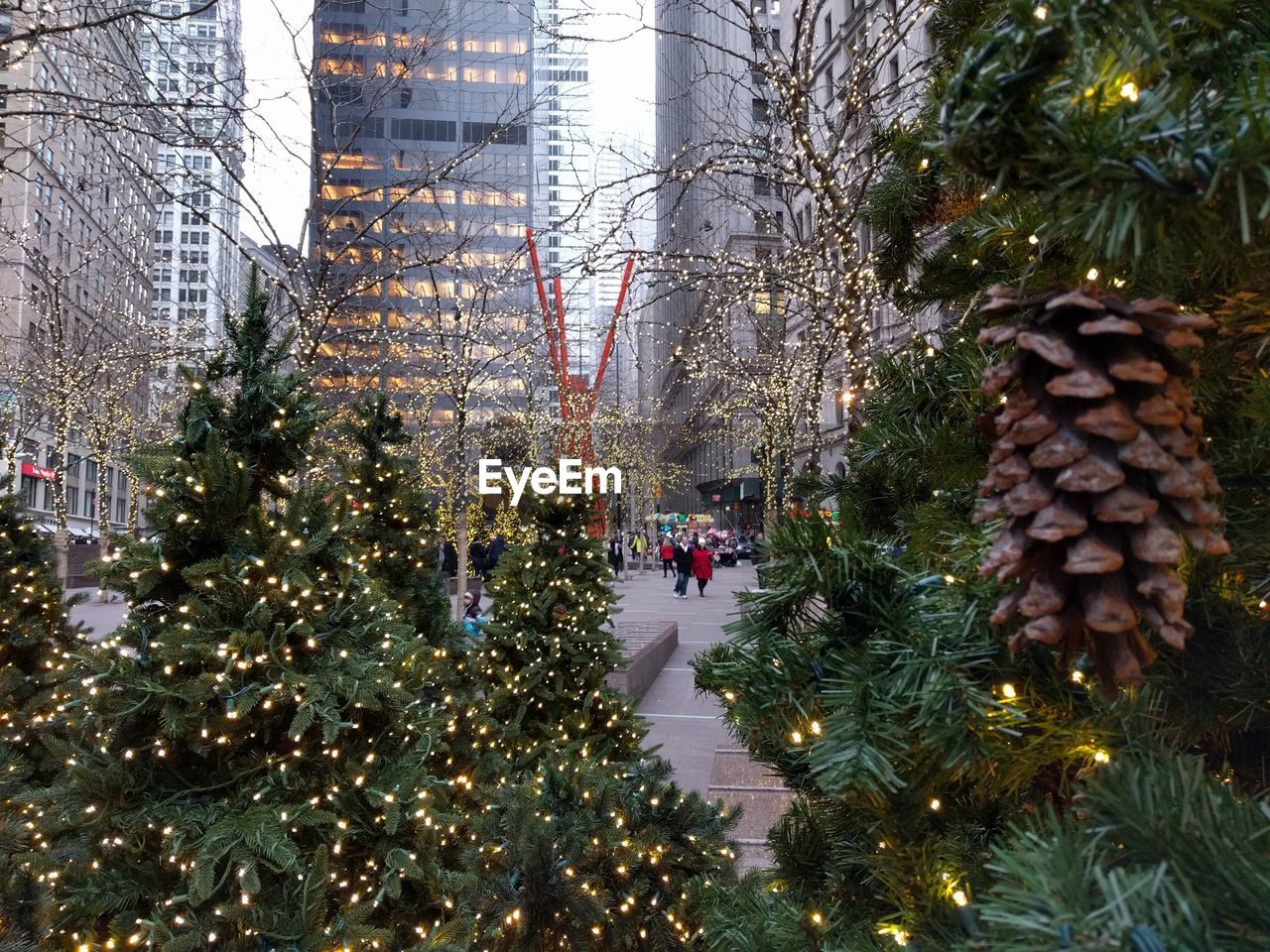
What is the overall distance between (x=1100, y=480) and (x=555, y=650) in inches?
259

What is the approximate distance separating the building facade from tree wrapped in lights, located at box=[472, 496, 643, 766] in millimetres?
3696

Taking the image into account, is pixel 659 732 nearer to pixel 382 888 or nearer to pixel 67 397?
pixel 382 888

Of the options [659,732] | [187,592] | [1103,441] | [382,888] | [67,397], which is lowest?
[659,732]

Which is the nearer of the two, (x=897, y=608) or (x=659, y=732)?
(x=897, y=608)

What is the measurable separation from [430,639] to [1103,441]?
7491mm

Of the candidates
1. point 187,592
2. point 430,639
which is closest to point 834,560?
point 187,592

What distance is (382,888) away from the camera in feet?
9.06

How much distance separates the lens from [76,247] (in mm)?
24766

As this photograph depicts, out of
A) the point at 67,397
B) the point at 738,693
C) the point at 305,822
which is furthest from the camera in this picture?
the point at 67,397

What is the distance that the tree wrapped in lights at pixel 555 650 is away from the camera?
672 cm

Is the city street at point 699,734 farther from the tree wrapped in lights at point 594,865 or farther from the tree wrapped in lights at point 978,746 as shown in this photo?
the tree wrapped in lights at point 594,865

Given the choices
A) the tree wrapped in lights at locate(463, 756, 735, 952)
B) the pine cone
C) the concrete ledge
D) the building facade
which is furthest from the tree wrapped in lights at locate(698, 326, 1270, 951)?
the concrete ledge

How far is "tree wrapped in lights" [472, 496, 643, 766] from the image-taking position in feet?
22.0

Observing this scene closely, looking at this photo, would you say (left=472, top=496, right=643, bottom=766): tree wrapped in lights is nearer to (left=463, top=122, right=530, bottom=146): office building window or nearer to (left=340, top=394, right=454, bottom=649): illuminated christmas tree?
(left=340, top=394, right=454, bottom=649): illuminated christmas tree
